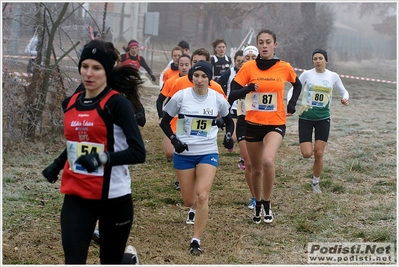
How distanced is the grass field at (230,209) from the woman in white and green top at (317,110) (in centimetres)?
59

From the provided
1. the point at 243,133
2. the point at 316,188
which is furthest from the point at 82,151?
the point at 316,188

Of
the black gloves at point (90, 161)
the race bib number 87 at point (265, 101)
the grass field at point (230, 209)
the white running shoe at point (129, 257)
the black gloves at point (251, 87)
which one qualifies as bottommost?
the grass field at point (230, 209)

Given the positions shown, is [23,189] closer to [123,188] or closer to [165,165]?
[165,165]

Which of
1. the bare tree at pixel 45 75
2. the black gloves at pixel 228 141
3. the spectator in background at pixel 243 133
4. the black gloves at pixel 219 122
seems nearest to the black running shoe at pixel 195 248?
the black gloves at pixel 228 141

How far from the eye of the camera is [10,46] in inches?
456

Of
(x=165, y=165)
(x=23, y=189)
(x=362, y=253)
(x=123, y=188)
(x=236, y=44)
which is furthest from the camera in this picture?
(x=236, y=44)

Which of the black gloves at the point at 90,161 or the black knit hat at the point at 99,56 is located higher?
the black knit hat at the point at 99,56

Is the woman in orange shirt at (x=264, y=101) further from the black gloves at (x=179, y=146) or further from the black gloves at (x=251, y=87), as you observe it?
the black gloves at (x=179, y=146)

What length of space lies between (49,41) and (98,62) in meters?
7.71

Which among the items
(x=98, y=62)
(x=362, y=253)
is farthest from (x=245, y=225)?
(x=98, y=62)

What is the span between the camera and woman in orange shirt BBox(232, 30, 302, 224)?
24.6 ft

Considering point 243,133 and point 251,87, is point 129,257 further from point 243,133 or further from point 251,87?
point 243,133

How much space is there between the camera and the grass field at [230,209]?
6457mm

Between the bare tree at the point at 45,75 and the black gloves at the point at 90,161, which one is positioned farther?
the bare tree at the point at 45,75
